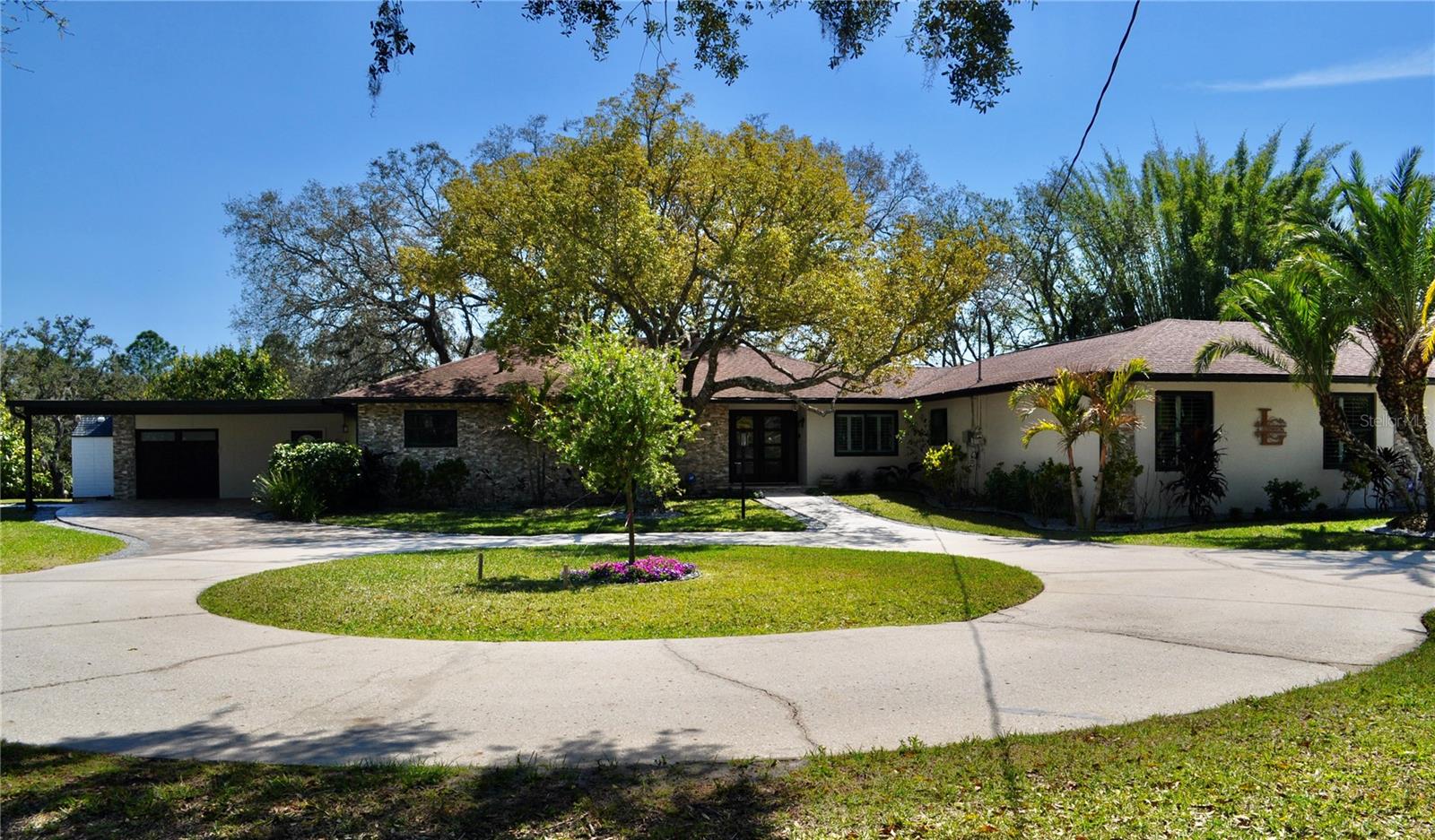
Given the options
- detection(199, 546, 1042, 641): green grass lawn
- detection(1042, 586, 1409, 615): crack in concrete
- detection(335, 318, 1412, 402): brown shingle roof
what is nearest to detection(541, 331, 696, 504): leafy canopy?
detection(199, 546, 1042, 641): green grass lawn

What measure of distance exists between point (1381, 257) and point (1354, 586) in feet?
23.5

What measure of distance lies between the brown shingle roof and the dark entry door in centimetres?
100

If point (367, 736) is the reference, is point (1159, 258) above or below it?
above

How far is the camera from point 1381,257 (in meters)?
14.2

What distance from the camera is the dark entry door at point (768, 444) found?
85.8ft

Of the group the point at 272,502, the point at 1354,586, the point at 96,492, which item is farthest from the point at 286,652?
the point at 96,492

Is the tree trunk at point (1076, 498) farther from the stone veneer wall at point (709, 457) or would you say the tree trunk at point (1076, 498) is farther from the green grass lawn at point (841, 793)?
the green grass lawn at point (841, 793)

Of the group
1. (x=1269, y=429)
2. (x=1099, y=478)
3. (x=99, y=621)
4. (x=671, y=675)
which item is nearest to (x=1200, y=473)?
(x=1099, y=478)

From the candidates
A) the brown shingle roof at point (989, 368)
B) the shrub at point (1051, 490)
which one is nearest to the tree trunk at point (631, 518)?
the shrub at point (1051, 490)

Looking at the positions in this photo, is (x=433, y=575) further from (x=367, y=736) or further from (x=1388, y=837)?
(x=1388, y=837)

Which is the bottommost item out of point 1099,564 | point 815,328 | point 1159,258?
point 1099,564

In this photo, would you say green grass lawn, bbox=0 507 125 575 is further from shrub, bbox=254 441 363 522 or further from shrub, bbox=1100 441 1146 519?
shrub, bbox=1100 441 1146 519

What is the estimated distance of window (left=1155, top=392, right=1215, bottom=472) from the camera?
17.2 metres

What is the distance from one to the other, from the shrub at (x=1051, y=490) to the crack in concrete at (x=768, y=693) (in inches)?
474
